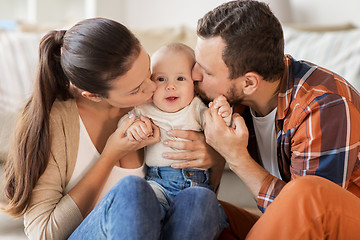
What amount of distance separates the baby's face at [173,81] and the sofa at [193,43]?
2.23 ft

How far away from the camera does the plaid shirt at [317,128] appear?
1.24m

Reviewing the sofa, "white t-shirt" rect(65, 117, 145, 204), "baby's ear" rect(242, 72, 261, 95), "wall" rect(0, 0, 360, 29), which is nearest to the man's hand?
"baby's ear" rect(242, 72, 261, 95)

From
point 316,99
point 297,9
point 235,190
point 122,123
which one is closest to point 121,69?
point 122,123

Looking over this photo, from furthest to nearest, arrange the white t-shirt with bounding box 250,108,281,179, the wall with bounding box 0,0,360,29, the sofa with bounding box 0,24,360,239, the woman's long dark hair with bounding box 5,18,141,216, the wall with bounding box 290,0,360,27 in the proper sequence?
1. the wall with bounding box 0,0,360,29
2. the wall with bounding box 290,0,360,27
3. the sofa with bounding box 0,24,360,239
4. the white t-shirt with bounding box 250,108,281,179
5. the woman's long dark hair with bounding box 5,18,141,216

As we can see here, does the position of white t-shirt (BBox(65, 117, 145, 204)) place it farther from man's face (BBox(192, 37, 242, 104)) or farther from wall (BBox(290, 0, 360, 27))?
wall (BBox(290, 0, 360, 27))

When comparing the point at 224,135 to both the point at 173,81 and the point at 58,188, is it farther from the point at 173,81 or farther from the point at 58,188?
the point at 58,188

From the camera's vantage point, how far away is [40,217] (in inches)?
50.6

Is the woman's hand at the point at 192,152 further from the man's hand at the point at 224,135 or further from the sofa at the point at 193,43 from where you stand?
the sofa at the point at 193,43

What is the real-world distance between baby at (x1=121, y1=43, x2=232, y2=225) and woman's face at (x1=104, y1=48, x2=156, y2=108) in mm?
56

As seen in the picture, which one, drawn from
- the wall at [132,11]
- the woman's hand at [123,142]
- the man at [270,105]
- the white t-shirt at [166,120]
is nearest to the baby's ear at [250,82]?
the man at [270,105]

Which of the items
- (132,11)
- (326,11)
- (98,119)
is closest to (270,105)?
(98,119)

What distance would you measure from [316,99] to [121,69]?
0.57m

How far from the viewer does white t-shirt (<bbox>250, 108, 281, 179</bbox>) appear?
58.1 inches

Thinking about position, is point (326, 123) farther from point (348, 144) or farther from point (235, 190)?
point (235, 190)
